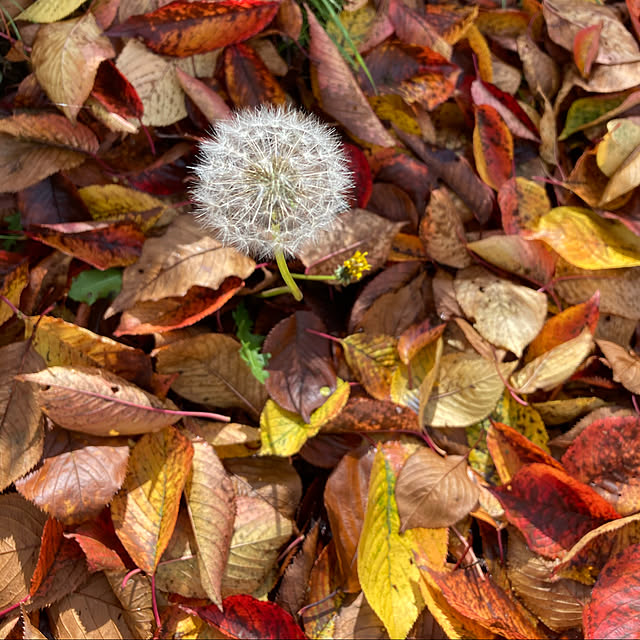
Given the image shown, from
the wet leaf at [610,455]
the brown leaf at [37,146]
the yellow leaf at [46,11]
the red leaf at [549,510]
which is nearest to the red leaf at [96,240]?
the brown leaf at [37,146]

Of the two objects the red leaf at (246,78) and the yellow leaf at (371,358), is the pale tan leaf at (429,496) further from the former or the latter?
the red leaf at (246,78)

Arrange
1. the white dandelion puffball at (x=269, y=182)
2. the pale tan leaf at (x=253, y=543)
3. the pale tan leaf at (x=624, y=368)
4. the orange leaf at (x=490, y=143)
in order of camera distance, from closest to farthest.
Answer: the white dandelion puffball at (x=269, y=182) → the pale tan leaf at (x=253, y=543) → the pale tan leaf at (x=624, y=368) → the orange leaf at (x=490, y=143)

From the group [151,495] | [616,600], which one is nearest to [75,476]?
[151,495]

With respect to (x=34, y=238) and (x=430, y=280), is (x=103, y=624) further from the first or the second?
(x=430, y=280)

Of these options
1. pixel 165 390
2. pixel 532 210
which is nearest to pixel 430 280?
pixel 532 210

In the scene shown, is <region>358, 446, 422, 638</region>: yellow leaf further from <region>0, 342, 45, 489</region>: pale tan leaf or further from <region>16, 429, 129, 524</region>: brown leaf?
<region>0, 342, 45, 489</region>: pale tan leaf
